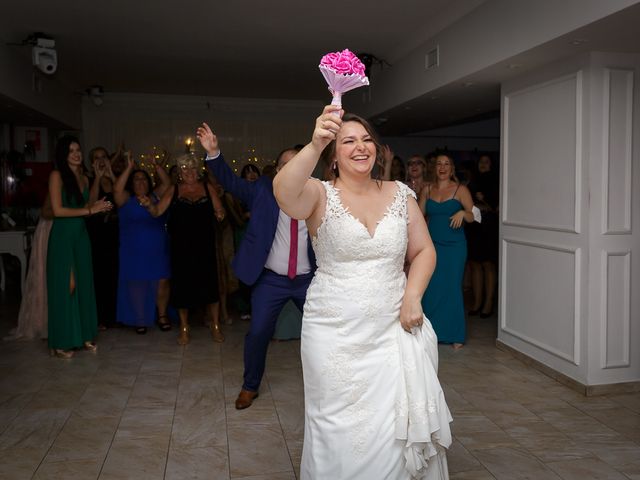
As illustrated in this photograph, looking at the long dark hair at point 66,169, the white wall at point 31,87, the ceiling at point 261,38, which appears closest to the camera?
the long dark hair at point 66,169

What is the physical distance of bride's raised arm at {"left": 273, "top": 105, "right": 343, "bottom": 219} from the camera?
183 cm

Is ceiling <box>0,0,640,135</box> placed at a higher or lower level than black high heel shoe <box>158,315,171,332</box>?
higher

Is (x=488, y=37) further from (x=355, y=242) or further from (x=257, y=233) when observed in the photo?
(x=355, y=242)

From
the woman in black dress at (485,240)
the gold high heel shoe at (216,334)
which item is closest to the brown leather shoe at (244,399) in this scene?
the gold high heel shoe at (216,334)

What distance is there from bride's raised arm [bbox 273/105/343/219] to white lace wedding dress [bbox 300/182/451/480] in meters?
0.11

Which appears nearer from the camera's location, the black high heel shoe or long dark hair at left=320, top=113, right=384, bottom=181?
long dark hair at left=320, top=113, right=384, bottom=181

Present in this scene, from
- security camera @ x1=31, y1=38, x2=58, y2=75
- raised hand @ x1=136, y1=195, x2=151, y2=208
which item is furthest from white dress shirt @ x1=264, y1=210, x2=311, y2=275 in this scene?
security camera @ x1=31, y1=38, x2=58, y2=75

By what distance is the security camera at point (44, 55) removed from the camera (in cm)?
603

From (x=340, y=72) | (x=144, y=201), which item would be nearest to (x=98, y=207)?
(x=144, y=201)

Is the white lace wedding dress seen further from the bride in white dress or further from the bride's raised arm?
the bride's raised arm

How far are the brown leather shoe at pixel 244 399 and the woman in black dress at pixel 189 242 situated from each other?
1.67m

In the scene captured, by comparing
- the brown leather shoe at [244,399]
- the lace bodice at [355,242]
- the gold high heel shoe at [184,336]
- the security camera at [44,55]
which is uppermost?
the security camera at [44,55]

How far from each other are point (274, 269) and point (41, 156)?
286 inches

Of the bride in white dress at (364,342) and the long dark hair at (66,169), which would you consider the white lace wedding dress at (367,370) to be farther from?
the long dark hair at (66,169)
